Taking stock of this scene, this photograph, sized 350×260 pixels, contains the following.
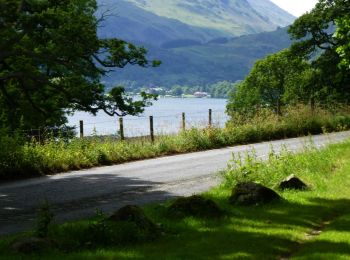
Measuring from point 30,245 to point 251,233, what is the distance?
3.53 m

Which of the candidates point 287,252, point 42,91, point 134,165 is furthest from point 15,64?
point 287,252

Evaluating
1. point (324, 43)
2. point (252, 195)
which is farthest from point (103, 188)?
point (324, 43)

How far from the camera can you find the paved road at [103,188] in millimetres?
11766

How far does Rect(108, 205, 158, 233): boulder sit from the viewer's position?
8.64m

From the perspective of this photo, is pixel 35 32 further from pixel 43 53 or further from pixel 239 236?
pixel 239 236

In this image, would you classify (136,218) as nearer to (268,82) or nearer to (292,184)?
(292,184)

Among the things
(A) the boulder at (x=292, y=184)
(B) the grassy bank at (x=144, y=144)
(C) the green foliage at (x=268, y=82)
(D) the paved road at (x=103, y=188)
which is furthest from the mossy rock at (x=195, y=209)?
(C) the green foliage at (x=268, y=82)

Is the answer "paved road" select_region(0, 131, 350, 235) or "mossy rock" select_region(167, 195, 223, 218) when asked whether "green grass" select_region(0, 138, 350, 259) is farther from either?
"paved road" select_region(0, 131, 350, 235)

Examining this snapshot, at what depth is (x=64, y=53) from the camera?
48.9ft

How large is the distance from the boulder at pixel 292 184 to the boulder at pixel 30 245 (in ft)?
22.4

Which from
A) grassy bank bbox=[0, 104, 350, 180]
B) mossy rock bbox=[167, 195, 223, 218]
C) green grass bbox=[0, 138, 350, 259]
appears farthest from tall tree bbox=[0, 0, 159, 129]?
mossy rock bbox=[167, 195, 223, 218]

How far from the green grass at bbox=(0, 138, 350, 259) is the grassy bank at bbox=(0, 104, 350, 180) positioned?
778 cm

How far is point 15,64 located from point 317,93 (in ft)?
112

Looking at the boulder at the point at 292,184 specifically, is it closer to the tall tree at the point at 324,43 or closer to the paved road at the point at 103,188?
the paved road at the point at 103,188
